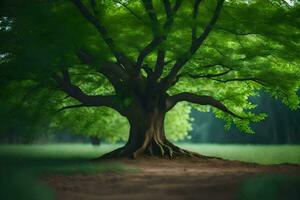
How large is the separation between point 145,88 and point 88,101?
322cm

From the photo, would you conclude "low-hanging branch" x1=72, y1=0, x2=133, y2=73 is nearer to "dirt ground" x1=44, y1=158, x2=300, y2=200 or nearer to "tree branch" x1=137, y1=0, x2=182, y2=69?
"tree branch" x1=137, y1=0, x2=182, y2=69

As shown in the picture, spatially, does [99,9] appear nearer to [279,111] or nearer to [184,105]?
[184,105]

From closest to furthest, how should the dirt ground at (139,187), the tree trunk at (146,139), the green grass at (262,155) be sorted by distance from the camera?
the dirt ground at (139,187) < the tree trunk at (146,139) < the green grass at (262,155)

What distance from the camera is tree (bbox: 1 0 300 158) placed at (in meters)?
20.0

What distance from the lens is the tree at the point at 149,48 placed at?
65.6 feet

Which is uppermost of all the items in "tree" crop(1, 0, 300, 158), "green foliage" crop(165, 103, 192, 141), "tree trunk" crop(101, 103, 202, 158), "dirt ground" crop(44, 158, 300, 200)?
"tree" crop(1, 0, 300, 158)

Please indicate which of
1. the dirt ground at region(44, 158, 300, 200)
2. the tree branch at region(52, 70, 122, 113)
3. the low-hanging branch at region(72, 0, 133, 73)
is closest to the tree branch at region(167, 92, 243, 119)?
the tree branch at region(52, 70, 122, 113)

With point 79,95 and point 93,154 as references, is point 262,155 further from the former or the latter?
point 79,95

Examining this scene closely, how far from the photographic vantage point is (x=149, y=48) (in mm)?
22516

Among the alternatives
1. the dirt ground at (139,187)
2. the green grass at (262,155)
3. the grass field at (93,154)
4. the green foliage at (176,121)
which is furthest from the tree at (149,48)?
the green foliage at (176,121)

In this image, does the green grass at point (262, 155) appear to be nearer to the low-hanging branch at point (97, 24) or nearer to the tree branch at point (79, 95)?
the tree branch at point (79, 95)

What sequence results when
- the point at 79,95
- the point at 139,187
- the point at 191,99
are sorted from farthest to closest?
the point at 191,99, the point at 79,95, the point at 139,187

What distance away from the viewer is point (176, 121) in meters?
49.0

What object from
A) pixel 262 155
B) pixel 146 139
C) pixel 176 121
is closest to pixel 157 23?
pixel 146 139
